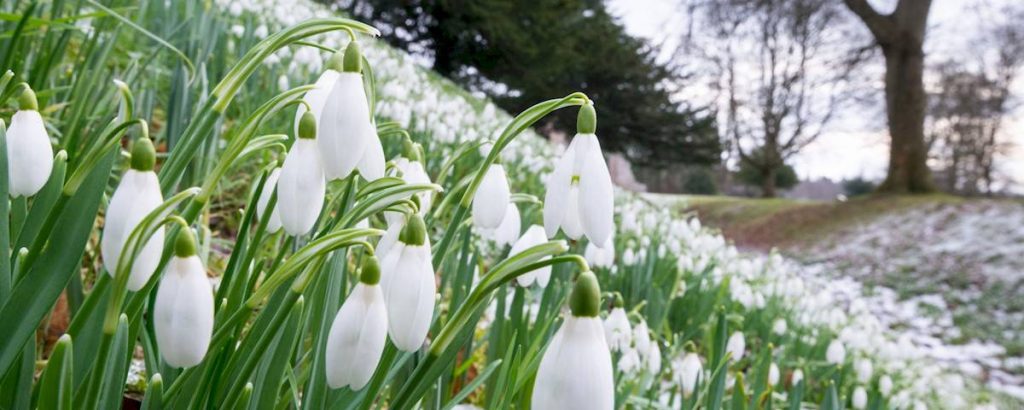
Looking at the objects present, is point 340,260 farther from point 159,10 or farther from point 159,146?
point 159,10

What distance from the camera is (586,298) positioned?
0.50 m

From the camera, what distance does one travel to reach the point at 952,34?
14133mm

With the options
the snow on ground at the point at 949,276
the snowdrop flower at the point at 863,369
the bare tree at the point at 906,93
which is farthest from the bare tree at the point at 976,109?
the snowdrop flower at the point at 863,369

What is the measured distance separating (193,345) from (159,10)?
260cm

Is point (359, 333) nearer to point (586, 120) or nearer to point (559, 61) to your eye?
point (586, 120)

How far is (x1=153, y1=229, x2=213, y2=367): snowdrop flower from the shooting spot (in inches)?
19.7

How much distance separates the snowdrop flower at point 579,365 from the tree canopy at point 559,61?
14.3 metres

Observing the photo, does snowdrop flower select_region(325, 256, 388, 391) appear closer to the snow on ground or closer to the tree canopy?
the snow on ground

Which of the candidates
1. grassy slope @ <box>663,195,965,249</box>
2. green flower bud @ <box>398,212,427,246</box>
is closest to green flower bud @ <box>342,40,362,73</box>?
green flower bud @ <box>398,212,427,246</box>

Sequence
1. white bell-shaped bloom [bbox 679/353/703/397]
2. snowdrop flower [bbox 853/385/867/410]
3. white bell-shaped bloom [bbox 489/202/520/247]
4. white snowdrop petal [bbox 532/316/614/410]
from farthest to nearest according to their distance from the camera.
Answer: snowdrop flower [bbox 853/385/867/410]
white bell-shaped bloom [bbox 679/353/703/397]
white bell-shaped bloom [bbox 489/202/520/247]
white snowdrop petal [bbox 532/316/614/410]

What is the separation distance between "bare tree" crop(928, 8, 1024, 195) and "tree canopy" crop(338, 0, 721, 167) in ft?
20.6

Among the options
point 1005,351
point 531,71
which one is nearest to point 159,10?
point 1005,351

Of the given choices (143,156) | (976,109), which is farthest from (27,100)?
(976,109)

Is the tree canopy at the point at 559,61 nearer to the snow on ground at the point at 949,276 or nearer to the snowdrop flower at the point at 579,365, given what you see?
the snow on ground at the point at 949,276
